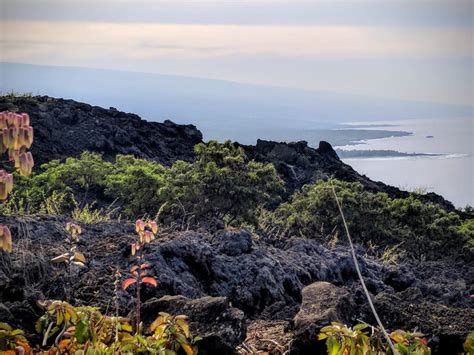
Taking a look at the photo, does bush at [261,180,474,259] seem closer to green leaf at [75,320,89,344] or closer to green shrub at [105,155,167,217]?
green shrub at [105,155,167,217]

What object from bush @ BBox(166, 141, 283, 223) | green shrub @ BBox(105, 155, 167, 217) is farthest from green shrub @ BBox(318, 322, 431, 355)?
green shrub @ BBox(105, 155, 167, 217)

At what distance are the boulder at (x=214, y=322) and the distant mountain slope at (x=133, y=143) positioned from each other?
30.4 ft

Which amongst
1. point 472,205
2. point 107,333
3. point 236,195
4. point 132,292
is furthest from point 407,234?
point 107,333

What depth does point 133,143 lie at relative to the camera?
560 inches

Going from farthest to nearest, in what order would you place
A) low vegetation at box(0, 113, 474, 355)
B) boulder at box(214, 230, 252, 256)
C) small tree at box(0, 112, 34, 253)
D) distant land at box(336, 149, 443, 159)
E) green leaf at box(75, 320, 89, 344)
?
distant land at box(336, 149, 443, 159)
low vegetation at box(0, 113, 474, 355)
boulder at box(214, 230, 252, 256)
green leaf at box(75, 320, 89, 344)
small tree at box(0, 112, 34, 253)

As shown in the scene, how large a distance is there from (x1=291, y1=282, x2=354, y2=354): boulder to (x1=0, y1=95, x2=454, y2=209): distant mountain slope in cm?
881

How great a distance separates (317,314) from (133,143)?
10952mm

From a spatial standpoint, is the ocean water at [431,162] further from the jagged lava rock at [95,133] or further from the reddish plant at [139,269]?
the reddish plant at [139,269]

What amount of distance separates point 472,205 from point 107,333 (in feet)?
39.3

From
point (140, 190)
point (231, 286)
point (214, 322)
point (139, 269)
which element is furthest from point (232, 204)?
point (214, 322)

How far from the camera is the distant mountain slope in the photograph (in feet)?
44.4

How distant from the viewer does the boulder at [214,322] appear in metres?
3.30

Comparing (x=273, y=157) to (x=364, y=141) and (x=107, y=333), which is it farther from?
(x=107, y=333)

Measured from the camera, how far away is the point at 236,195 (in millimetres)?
8969
